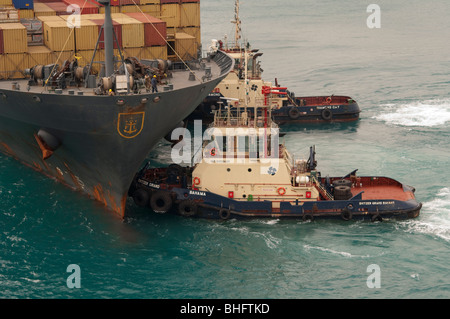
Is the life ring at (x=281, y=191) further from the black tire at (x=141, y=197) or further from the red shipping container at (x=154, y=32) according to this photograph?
the red shipping container at (x=154, y=32)

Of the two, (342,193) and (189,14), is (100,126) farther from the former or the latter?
(189,14)

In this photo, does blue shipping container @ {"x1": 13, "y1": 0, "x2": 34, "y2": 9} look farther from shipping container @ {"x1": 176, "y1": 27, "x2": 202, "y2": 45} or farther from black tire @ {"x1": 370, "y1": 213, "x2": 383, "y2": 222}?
black tire @ {"x1": 370, "y1": 213, "x2": 383, "y2": 222}

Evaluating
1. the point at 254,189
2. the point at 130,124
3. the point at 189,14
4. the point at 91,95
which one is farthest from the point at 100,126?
the point at 189,14

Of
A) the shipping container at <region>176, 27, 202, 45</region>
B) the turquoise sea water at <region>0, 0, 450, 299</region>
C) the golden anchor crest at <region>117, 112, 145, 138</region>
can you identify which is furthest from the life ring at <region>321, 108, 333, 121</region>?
the golden anchor crest at <region>117, 112, 145, 138</region>

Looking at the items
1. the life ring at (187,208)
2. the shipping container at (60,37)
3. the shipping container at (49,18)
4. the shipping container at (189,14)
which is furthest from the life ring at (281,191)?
the shipping container at (189,14)

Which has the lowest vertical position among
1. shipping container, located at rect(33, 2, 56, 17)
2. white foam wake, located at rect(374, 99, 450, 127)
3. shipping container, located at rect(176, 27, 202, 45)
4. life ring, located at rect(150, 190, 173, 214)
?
life ring, located at rect(150, 190, 173, 214)

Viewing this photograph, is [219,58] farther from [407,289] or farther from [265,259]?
[407,289]
